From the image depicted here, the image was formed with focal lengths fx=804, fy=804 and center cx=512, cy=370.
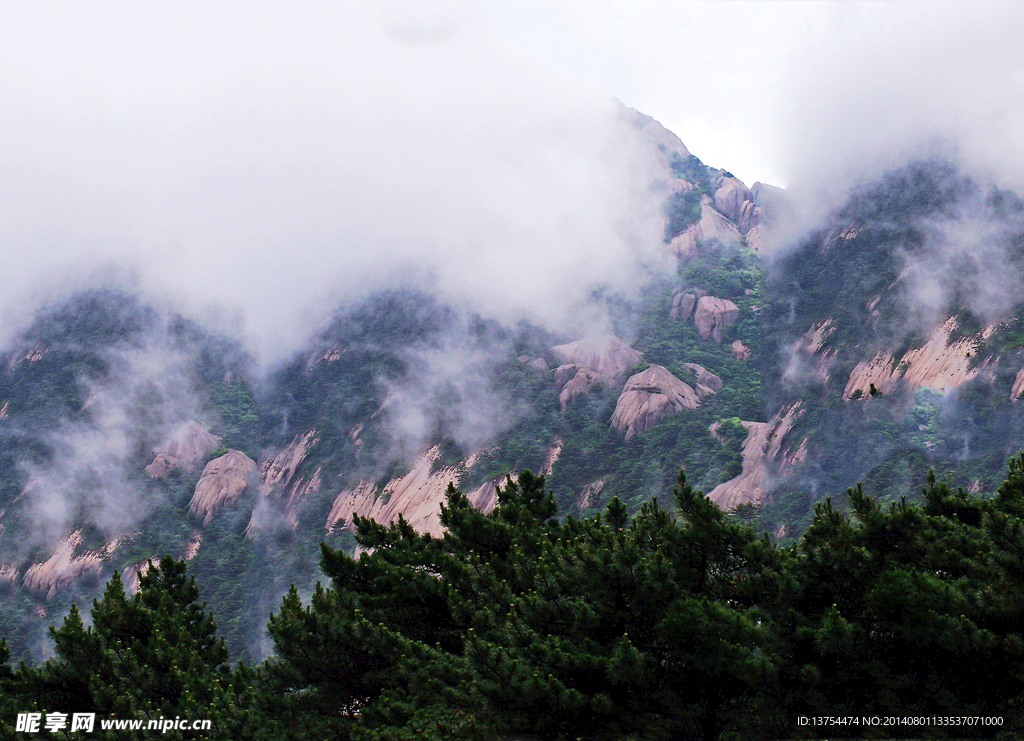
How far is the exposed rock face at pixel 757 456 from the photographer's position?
65312 millimetres

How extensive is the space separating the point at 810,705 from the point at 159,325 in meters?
98.5

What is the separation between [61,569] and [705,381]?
6491 centimetres

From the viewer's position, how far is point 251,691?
20484 mm

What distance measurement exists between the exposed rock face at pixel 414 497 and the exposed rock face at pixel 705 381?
78.0 ft

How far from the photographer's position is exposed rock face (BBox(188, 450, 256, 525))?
270 feet

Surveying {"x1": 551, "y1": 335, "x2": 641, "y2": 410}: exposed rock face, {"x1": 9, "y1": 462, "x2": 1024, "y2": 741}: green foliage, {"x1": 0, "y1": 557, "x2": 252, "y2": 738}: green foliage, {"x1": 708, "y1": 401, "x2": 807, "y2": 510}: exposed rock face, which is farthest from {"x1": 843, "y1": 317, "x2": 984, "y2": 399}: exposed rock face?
{"x1": 0, "y1": 557, "x2": 252, "y2": 738}: green foliage

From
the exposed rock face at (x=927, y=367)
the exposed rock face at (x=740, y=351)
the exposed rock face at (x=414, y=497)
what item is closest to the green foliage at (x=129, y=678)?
the exposed rock face at (x=414, y=497)

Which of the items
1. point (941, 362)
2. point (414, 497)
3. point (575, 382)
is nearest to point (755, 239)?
point (575, 382)

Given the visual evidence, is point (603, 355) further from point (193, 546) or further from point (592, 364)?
point (193, 546)

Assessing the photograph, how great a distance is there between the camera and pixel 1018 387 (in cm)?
5578

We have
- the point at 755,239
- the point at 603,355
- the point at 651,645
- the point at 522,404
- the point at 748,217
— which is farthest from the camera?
the point at 748,217

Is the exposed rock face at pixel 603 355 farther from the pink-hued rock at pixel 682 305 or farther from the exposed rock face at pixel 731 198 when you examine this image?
the exposed rock face at pixel 731 198

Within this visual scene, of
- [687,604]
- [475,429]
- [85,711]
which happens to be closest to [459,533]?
[687,604]

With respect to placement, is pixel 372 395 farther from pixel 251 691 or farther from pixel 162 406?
pixel 251 691
